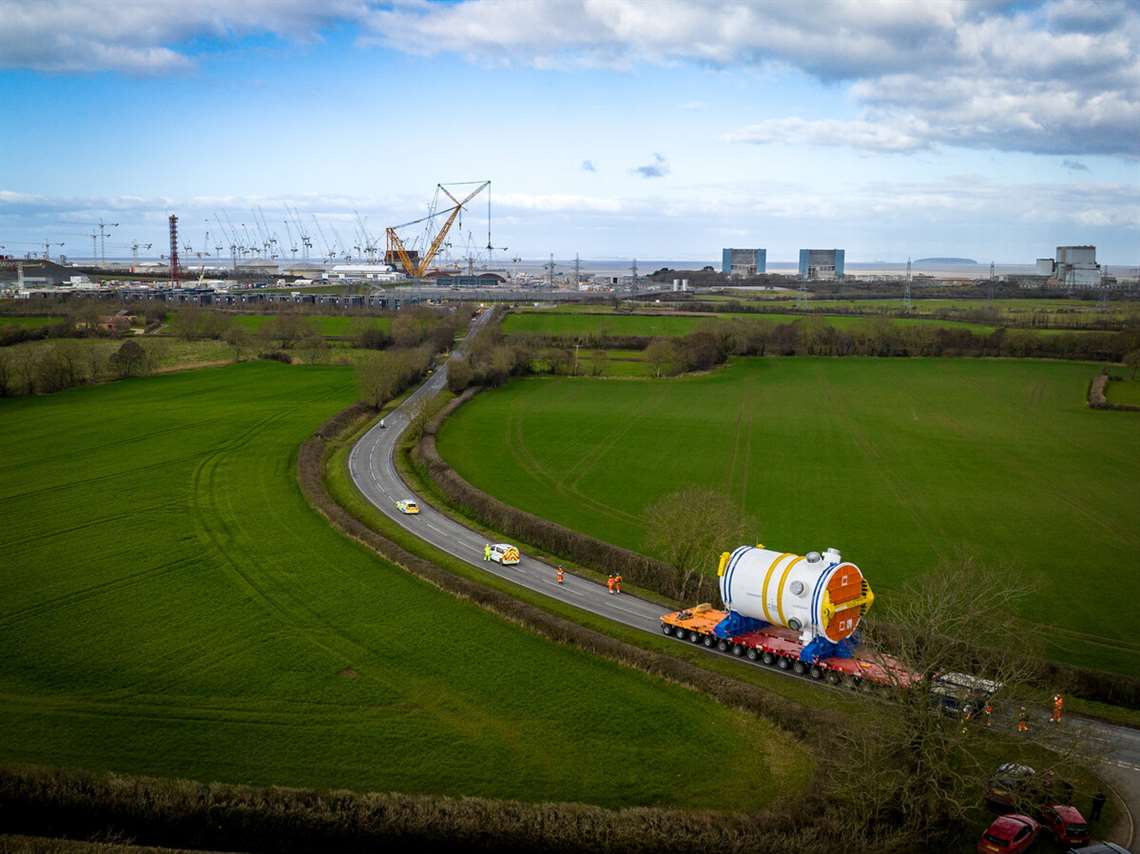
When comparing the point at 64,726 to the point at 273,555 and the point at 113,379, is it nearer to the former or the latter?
the point at 273,555

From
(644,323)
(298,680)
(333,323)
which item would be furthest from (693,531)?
(333,323)

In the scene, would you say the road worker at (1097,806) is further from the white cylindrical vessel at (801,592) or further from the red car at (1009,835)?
the white cylindrical vessel at (801,592)

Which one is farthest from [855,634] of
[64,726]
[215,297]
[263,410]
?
[215,297]

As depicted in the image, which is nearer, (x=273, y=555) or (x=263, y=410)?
(x=273, y=555)

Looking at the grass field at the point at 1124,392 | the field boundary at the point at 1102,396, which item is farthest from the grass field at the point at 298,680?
the grass field at the point at 1124,392

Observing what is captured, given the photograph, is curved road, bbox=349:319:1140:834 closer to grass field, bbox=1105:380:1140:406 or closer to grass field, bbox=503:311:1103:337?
grass field, bbox=503:311:1103:337

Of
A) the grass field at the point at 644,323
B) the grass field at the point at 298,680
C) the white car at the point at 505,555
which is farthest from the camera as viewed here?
the grass field at the point at 644,323

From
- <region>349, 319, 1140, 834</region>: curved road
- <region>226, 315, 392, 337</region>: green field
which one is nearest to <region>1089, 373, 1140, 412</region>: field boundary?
<region>349, 319, 1140, 834</region>: curved road
